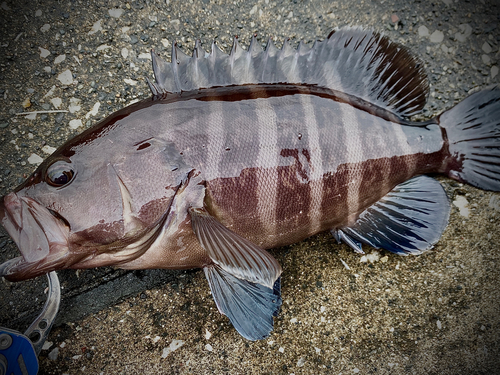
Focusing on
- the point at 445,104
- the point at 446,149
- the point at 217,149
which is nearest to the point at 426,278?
the point at 446,149

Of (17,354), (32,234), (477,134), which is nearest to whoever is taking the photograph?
(32,234)

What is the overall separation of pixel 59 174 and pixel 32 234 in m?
0.25

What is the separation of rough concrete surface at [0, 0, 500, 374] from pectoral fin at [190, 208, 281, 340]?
236 millimetres

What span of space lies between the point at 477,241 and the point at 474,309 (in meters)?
0.38

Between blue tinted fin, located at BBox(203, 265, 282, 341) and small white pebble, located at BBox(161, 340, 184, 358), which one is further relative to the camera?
small white pebble, located at BBox(161, 340, 184, 358)

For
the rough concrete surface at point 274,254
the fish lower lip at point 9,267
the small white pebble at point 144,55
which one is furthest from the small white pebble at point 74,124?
the fish lower lip at point 9,267

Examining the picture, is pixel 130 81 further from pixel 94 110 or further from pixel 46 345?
pixel 46 345

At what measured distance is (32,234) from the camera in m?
1.31

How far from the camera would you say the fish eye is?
4.41ft

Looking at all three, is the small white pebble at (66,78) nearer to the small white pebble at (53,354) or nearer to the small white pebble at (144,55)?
the small white pebble at (144,55)

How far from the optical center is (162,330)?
72.3 inches

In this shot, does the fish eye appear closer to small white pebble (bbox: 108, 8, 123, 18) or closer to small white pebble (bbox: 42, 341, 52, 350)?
small white pebble (bbox: 42, 341, 52, 350)

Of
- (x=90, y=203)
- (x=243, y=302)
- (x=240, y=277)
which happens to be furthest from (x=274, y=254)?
(x=90, y=203)

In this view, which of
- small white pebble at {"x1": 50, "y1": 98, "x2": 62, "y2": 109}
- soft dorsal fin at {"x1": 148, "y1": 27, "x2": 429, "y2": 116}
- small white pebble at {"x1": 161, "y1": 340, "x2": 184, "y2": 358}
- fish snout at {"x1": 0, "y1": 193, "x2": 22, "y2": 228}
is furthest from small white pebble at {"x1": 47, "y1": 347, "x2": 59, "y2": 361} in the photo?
soft dorsal fin at {"x1": 148, "y1": 27, "x2": 429, "y2": 116}
